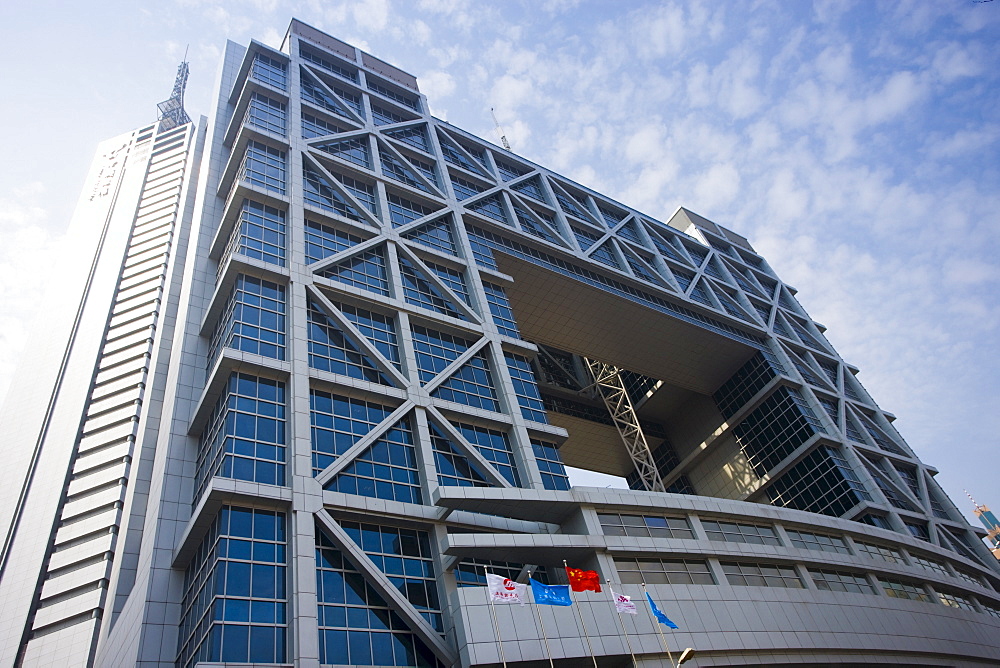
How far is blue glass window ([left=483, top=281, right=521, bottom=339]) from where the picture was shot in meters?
44.6

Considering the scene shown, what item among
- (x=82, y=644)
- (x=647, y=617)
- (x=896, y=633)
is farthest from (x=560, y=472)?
(x=82, y=644)

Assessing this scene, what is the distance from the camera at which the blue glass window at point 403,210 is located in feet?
155

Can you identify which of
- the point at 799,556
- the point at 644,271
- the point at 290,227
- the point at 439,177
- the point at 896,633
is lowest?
the point at 896,633

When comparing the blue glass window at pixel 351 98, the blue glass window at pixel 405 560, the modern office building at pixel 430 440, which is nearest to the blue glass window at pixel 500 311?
the modern office building at pixel 430 440

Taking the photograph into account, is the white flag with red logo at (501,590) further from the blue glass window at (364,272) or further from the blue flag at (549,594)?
the blue glass window at (364,272)

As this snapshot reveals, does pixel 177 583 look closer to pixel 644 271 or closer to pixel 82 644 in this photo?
pixel 82 644

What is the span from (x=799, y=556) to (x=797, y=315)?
4159 cm

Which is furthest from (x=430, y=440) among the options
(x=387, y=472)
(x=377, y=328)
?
(x=377, y=328)

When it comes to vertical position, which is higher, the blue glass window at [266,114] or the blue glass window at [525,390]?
the blue glass window at [266,114]

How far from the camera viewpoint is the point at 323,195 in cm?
4491

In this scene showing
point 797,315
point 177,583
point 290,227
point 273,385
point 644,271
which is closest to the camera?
point 177,583

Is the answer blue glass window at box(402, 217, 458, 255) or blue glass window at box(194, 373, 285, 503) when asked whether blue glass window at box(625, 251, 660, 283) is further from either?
blue glass window at box(194, 373, 285, 503)

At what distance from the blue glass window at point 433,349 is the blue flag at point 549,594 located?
45.3 feet

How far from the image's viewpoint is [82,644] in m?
50.2
